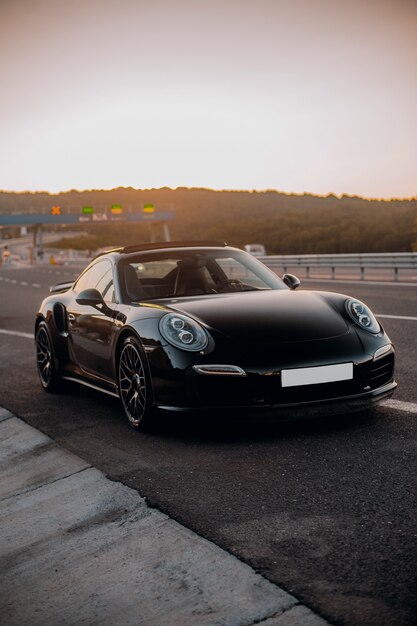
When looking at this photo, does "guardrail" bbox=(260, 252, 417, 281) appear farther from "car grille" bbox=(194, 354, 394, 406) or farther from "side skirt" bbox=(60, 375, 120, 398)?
"car grille" bbox=(194, 354, 394, 406)

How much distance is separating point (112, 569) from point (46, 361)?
15.6ft

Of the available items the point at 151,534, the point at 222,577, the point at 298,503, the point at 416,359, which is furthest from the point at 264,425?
the point at 416,359

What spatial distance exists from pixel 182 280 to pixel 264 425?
1.97 meters

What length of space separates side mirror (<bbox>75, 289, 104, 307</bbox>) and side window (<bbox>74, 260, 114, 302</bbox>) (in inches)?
3.3

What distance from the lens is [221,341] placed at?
18.6 feet

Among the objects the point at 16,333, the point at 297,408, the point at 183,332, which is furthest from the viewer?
the point at 16,333

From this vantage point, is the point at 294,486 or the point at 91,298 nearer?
the point at 294,486

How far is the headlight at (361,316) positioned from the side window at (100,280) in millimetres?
1857

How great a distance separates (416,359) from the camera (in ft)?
28.9

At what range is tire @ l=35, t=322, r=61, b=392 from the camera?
798 cm

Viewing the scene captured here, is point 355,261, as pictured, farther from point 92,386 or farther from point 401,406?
point 401,406

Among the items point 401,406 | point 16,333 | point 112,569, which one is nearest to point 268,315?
point 401,406

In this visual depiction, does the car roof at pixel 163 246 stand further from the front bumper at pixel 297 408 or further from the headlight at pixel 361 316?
the front bumper at pixel 297 408

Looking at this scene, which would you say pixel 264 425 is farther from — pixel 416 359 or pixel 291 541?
pixel 416 359
